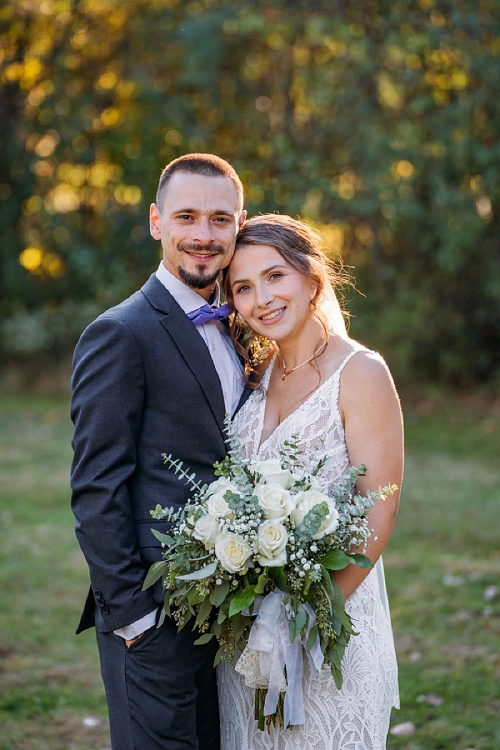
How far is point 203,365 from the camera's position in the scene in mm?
2941

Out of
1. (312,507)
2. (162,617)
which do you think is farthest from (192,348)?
(162,617)

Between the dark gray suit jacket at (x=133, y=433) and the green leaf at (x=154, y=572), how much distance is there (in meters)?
0.08

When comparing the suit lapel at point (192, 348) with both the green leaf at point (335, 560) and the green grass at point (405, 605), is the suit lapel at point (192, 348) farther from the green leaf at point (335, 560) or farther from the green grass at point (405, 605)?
the green grass at point (405, 605)

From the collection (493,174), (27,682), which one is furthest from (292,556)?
(493,174)

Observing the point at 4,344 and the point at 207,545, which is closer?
the point at 207,545

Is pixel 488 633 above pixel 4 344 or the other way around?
the other way around

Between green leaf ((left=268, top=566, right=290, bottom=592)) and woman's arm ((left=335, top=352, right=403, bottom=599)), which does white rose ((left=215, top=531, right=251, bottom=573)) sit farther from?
woman's arm ((left=335, top=352, right=403, bottom=599))

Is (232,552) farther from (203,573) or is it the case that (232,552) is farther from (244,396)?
(244,396)

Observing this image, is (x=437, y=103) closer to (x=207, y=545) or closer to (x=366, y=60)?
(x=366, y=60)

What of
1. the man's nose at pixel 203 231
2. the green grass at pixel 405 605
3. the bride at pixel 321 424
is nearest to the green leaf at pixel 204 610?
the bride at pixel 321 424

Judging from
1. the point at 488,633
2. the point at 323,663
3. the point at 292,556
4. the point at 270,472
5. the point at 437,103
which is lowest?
the point at 488,633

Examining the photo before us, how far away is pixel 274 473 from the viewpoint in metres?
2.47

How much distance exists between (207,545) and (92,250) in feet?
41.8

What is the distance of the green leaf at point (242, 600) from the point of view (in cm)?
238
